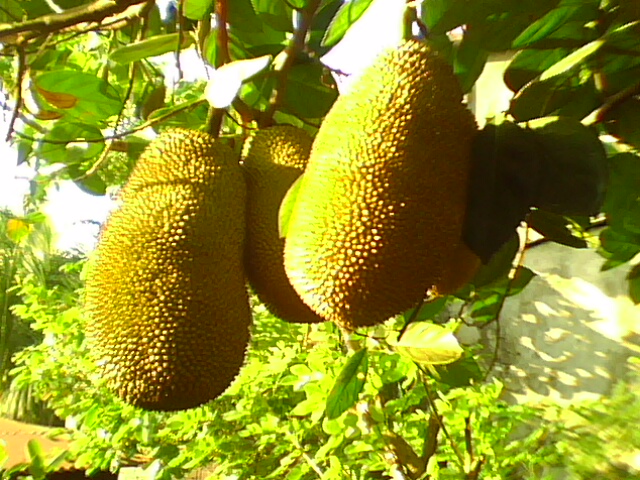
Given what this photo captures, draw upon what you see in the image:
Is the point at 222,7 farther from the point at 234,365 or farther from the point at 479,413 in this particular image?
the point at 479,413

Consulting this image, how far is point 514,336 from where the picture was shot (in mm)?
1429

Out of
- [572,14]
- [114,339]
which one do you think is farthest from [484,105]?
[114,339]

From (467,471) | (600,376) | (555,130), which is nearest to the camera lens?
(555,130)

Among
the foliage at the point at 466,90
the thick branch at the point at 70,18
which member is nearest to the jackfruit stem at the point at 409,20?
the foliage at the point at 466,90

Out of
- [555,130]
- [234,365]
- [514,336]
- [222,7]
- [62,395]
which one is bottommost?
[62,395]

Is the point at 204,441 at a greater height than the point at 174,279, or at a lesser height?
lesser

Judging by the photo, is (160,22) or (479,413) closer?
(160,22)

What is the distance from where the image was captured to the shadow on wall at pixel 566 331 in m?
1.20

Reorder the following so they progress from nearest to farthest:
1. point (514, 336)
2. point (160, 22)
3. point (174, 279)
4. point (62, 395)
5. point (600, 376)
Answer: point (174, 279), point (160, 22), point (600, 376), point (514, 336), point (62, 395)

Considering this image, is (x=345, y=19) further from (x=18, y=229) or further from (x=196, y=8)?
(x=18, y=229)

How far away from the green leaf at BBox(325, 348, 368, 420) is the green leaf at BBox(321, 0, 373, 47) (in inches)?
8.6

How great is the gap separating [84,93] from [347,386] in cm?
35

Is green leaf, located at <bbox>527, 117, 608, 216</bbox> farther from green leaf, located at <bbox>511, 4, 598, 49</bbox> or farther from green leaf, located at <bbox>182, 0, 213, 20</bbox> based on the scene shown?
green leaf, located at <bbox>182, 0, 213, 20</bbox>

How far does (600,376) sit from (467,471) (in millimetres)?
462
